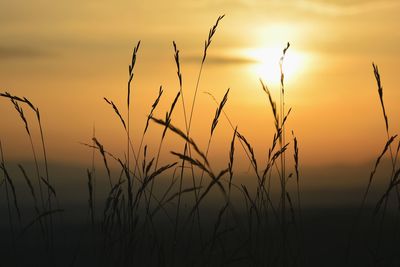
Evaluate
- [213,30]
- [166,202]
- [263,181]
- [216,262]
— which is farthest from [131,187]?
[213,30]

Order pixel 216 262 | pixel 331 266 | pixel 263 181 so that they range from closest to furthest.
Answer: pixel 216 262, pixel 331 266, pixel 263 181

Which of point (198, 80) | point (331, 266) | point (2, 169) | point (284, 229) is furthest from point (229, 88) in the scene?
point (2, 169)

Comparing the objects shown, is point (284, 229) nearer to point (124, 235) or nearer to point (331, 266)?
point (331, 266)

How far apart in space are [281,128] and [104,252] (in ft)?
3.58

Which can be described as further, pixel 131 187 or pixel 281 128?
pixel 281 128

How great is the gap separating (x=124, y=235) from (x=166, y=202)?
249 millimetres

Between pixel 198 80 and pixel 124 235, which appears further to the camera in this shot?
pixel 198 80

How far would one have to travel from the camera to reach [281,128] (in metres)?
3.32

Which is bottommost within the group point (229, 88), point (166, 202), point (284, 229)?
point (284, 229)

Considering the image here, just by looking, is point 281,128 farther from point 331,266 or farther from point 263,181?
point 331,266

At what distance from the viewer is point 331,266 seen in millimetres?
3068

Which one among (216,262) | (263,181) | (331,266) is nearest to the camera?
(216,262)

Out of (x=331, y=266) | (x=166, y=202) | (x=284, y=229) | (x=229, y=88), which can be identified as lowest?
(x=331, y=266)

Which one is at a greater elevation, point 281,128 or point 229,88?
point 229,88
